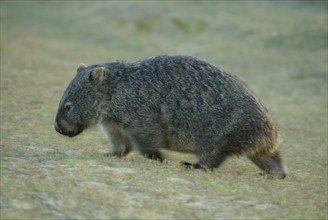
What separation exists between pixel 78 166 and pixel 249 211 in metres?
2.12

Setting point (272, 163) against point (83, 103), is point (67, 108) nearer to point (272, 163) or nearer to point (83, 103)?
point (83, 103)

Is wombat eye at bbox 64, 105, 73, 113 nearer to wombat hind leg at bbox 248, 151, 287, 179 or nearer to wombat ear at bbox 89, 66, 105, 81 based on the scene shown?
wombat ear at bbox 89, 66, 105, 81

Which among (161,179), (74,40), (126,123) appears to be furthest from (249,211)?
(74,40)

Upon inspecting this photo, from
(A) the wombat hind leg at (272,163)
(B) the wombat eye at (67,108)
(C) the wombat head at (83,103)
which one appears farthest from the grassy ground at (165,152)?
(B) the wombat eye at (67,108)

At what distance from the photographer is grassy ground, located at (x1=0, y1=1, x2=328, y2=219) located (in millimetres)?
6426

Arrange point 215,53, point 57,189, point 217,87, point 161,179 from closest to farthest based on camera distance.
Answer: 1. point 57,189
2. point 161,179
3. point 217,87
4. point 215,53

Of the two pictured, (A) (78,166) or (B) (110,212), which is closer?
(B) (110,212)

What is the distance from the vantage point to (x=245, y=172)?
346 inches

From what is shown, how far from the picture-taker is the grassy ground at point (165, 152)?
643 centimetres

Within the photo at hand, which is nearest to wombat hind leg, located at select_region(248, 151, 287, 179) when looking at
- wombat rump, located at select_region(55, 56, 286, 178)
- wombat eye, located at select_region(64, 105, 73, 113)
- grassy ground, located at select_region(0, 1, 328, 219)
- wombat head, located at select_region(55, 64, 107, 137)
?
wombat rump, located at select_region(55, 56, 286, 178)

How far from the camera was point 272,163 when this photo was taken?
8.69 metres

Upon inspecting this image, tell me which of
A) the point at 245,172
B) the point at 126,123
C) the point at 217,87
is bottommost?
the point at 245,172

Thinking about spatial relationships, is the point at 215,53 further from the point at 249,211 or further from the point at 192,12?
the point at 249,211

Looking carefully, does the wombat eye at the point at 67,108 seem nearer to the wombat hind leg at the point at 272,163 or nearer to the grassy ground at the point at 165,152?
the grassy ground at the point at 165,152
